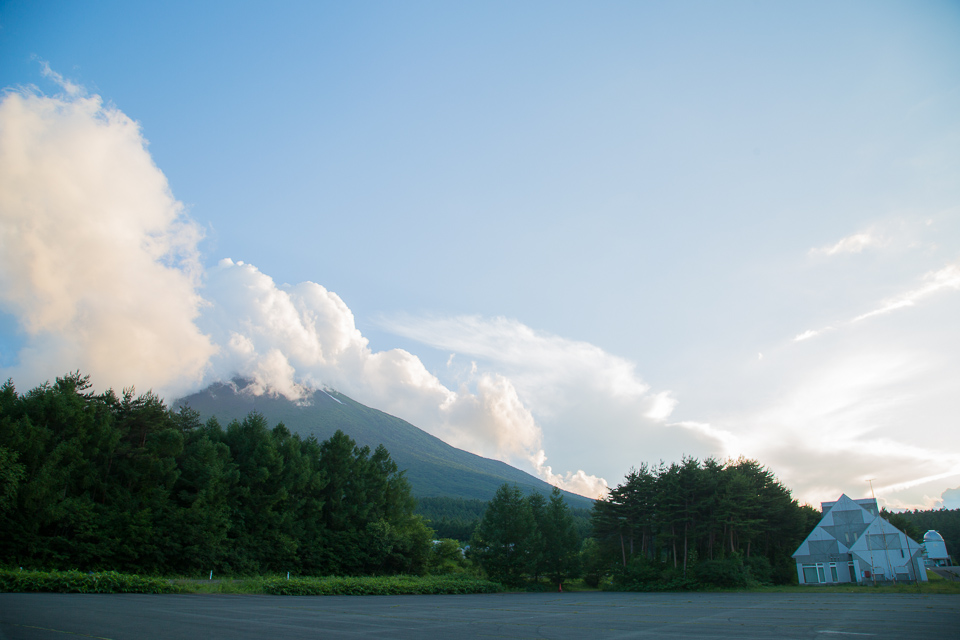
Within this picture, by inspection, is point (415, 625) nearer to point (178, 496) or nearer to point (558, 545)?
point (178, 496)

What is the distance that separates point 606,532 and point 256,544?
33.8 meters

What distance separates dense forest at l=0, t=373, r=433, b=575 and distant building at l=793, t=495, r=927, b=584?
36060mm

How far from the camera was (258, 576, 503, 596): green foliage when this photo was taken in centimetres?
2884

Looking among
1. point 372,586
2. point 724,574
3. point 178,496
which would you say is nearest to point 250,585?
point 372,586

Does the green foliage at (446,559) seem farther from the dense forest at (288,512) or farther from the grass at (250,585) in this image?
the grass at (250,585)

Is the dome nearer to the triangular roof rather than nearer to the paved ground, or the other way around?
the triangular roof

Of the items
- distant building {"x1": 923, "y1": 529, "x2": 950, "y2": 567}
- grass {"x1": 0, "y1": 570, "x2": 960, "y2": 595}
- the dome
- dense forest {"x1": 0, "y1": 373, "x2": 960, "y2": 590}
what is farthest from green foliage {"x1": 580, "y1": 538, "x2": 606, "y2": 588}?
the dome

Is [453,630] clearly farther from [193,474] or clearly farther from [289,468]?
A: [289,468]

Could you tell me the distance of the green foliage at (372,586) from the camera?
28.8 meters

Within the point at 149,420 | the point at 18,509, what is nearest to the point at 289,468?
the point at 149,420

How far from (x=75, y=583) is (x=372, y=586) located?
54.7 ft

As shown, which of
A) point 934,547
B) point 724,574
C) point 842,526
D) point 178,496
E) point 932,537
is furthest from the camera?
point 932,537

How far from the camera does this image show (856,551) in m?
44.7

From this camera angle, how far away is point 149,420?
138ft
